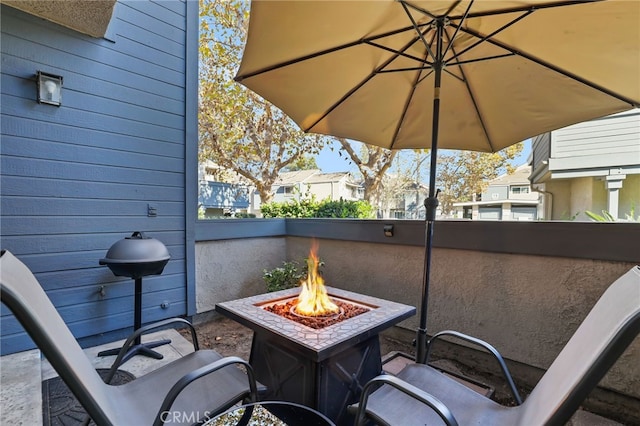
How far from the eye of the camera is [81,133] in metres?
2.82

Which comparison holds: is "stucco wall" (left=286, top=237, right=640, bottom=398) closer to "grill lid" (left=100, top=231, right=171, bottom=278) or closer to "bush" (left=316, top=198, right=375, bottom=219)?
"bush" (left=316, top=198, right=375, bottom=219)

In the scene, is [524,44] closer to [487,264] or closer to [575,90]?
[575,90]

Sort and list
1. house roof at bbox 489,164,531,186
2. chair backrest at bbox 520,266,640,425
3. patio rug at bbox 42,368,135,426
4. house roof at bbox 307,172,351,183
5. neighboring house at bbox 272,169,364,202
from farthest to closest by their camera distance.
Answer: house roof at bbox 307,172,351,183 → house roof at bbox 489,164,531,186 → neighboring house at bbox 272,169,364,202 → patio rug at bbox 42,368,135,426 → chair backrest at bbox 520,266,640,425

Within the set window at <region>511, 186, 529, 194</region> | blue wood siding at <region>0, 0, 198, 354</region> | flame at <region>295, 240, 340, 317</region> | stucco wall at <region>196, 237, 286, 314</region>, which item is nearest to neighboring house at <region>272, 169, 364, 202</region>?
stucco wall at <region>196, 237, 286, 314</region>

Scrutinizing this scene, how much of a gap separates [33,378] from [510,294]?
3.66m

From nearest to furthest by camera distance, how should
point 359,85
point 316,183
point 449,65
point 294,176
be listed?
point 449,65 < point 359,85 < point 316,183 < point 294,176

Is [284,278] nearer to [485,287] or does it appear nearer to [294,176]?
[485,287]

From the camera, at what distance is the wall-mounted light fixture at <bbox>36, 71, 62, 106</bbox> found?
2584 mm

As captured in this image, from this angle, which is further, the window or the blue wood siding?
the window

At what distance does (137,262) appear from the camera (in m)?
2.52

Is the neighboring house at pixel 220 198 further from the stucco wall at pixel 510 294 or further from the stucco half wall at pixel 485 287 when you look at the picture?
the stucco wall at pixel 510 294

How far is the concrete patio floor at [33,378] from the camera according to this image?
1.74 m

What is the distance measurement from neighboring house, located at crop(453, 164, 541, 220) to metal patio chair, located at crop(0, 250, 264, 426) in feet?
17.8

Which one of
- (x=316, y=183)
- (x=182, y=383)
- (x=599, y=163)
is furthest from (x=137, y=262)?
(x=599, y=163)
